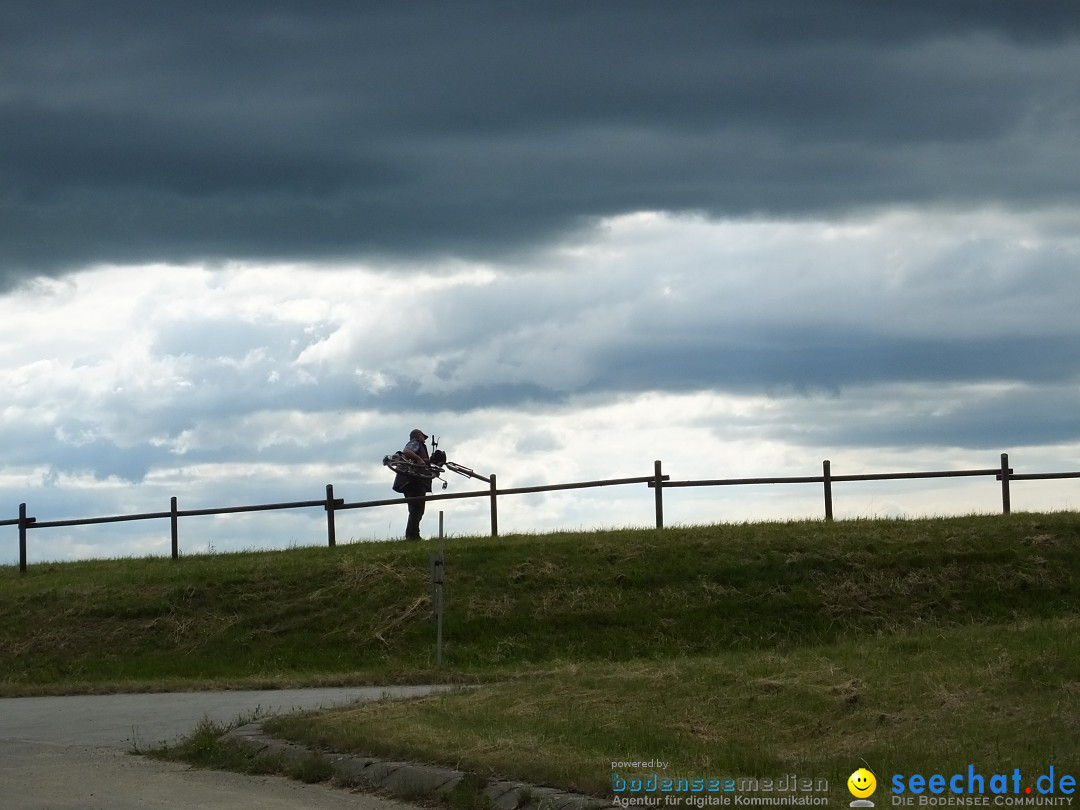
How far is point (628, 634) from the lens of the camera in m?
23.8

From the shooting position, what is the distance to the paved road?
11094mm

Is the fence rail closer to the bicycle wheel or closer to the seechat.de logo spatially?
Answer: the bicycle wheel

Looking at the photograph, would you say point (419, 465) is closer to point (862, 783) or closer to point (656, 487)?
point (656, 487)

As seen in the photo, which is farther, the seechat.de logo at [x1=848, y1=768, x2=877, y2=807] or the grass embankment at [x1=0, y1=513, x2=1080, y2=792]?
the grass embankment at [x1=0, y1=513, x2=1080, y2=792]

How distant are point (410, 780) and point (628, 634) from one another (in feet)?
41.9

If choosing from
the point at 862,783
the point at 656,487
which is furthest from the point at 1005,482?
the point at 862,783

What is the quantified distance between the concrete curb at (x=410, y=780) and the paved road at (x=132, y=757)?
0.24 m

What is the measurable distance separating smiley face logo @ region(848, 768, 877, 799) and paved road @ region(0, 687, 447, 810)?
3449 mm

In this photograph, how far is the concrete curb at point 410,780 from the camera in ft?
32.8

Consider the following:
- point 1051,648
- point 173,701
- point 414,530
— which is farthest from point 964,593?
point 173,701

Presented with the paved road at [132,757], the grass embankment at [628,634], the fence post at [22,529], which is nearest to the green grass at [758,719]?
the grass embankment at [628,634]

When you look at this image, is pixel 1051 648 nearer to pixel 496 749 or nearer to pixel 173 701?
pixel 496 749

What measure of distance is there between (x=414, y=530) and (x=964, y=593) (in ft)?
39.1

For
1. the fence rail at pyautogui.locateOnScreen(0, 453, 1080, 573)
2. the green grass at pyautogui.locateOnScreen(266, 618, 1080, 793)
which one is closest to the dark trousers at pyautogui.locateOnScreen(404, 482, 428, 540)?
the fence rail at pyautogui.locateOnScreen(0, 453, 1080, 573)
